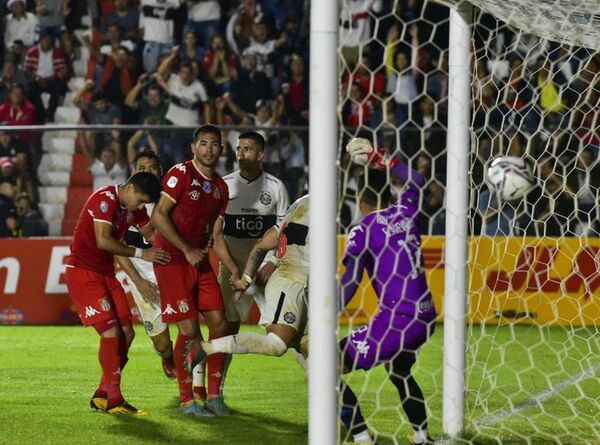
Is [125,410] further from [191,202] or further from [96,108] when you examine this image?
[96,108]

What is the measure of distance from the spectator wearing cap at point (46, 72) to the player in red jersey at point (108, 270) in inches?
278

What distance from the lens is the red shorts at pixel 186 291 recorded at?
6773 millimetres

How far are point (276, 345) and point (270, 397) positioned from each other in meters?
1.07

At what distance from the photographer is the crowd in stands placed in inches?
426

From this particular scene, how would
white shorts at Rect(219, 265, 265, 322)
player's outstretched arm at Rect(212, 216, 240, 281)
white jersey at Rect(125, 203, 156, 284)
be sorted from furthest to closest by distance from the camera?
white jersey at Rect(125, 203, 156, 284), white shorts at Rect(219, 265, 265, 322), player's outstretched arm at Rect(212, 216, 240, 281)

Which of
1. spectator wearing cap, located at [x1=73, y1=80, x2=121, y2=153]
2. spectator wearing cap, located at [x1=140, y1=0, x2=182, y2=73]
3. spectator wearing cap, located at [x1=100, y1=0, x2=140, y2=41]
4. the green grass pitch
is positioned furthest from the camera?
spectator wearing cap, located at [x1=100, y1=0, x2=140, y2=41]

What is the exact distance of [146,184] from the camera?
6656 millimetres

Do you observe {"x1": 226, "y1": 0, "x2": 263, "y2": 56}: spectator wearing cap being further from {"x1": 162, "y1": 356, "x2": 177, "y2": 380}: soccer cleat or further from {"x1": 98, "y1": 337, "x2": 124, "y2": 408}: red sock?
{"x1": 98, "y1": 337, "x2": 124, "y2": 408}: red sock

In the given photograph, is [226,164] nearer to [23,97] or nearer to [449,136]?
[23,97]

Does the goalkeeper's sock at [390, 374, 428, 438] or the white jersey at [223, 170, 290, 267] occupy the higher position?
the white jersey at [223, 170, 290, 267]

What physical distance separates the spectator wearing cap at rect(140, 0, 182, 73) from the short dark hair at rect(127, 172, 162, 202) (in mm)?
7443

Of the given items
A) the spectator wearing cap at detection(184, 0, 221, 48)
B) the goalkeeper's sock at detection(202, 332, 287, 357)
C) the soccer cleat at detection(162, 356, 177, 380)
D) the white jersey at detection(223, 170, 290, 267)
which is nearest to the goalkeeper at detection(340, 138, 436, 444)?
the goalkeeper's sock at detection(202, 332, 287, 357)

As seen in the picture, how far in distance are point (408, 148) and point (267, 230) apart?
3.62m

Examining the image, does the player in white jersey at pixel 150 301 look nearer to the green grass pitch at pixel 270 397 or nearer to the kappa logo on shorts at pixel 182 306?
the green grass pitch at pixel 270 397
